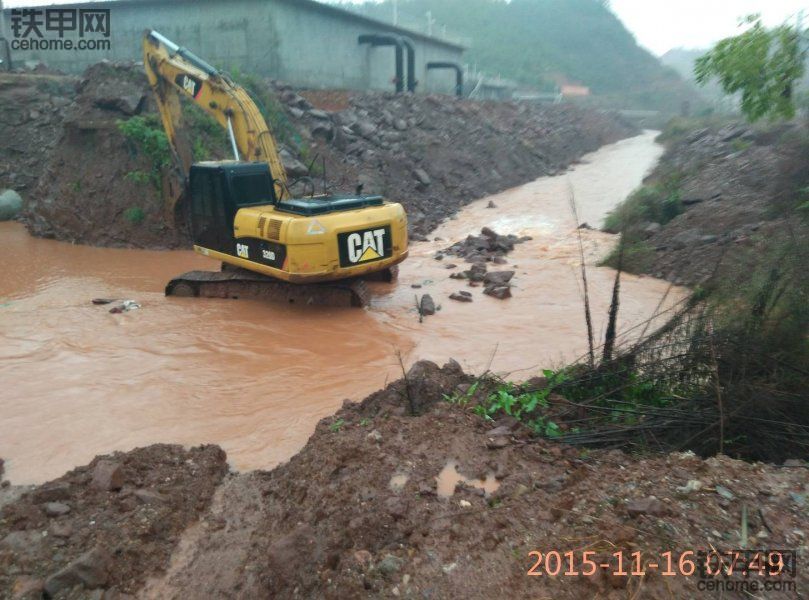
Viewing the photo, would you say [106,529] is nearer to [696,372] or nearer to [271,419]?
[271,419]

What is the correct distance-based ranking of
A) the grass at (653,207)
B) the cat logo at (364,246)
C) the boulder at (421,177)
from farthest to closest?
1. the boulder at (421,177)
2. the grass at (653,207)
3. the cat logo at (364,246)

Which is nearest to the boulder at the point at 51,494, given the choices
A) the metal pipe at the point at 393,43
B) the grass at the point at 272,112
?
the grass at the point at 272,112

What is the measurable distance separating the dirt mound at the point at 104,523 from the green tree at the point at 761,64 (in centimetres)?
912

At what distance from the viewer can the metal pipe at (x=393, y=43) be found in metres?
25.6

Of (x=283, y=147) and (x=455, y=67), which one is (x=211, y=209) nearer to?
(x=283, y=147)

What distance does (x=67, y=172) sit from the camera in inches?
603

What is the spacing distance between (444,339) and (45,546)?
17.9 feet

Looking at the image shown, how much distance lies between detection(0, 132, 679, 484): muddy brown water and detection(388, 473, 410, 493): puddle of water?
185 centimetres

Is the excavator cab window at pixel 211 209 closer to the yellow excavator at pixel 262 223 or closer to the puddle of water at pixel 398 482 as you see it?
the yellow excavator at pixel 262 223

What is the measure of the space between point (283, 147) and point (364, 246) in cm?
872

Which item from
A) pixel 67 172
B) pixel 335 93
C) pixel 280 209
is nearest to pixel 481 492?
pixel 280 209

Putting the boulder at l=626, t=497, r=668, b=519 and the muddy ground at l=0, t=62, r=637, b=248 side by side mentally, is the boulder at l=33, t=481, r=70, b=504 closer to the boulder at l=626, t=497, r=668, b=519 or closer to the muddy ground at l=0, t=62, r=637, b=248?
the boulder at l=626, t=497, r=668, b=519

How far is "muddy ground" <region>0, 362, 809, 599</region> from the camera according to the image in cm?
310

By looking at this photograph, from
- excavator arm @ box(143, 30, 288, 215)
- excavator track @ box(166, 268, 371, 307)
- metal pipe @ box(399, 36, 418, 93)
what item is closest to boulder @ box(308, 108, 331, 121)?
excavator arm @ box(143, 30, 288, 215)
